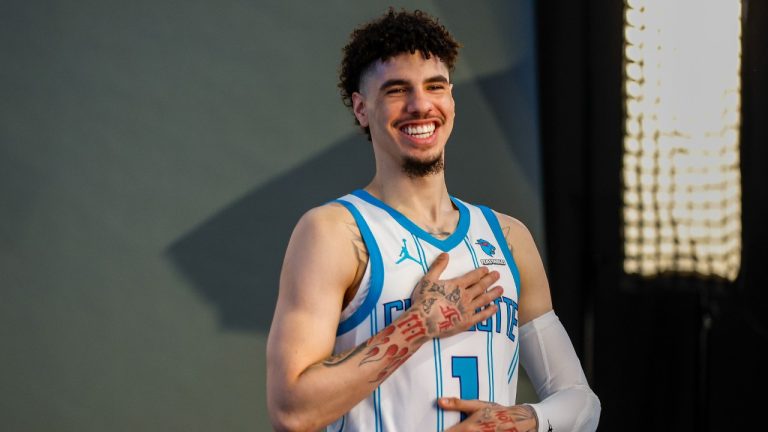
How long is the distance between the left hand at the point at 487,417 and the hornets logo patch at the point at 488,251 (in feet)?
0.88

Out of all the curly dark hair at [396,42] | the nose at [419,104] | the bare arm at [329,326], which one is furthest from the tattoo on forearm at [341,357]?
the curly dark hair at [396,42]

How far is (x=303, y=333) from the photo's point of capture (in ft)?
4.69

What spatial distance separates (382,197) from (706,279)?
1.23 metres

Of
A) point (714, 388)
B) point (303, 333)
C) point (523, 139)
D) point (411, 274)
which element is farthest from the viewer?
point (523, 139)

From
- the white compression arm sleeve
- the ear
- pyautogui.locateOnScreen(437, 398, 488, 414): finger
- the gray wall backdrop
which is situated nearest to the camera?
pyautogui.locateOnScreen(437, 398, 488, 414): finger

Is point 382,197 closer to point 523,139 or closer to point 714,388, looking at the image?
point 714,388

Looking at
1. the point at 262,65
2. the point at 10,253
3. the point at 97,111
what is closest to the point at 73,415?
the point at 10,253

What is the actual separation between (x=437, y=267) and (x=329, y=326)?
0.75 ft

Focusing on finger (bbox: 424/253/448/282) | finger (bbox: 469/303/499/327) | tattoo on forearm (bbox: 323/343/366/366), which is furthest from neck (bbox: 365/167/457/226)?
tattoo on forearm (bbox: 323/343/366/366)

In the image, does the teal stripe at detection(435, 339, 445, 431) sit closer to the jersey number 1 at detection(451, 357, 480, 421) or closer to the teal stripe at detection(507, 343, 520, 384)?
the jersey number 1 at detection(451, 357, 480, 421)

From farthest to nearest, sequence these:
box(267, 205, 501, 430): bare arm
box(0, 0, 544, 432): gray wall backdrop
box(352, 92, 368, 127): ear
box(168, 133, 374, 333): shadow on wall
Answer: box(168, 133, 374, 333): shadow on wall → box(0, 0, 544, 432): gray wall backdrop → box(352, 92, 368, 127): ear → box(267, 205, 501, 430): bare arm

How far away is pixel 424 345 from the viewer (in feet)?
5.02

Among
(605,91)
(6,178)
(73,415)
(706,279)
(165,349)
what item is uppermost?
(605,91)

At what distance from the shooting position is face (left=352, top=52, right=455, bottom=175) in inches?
63.8
